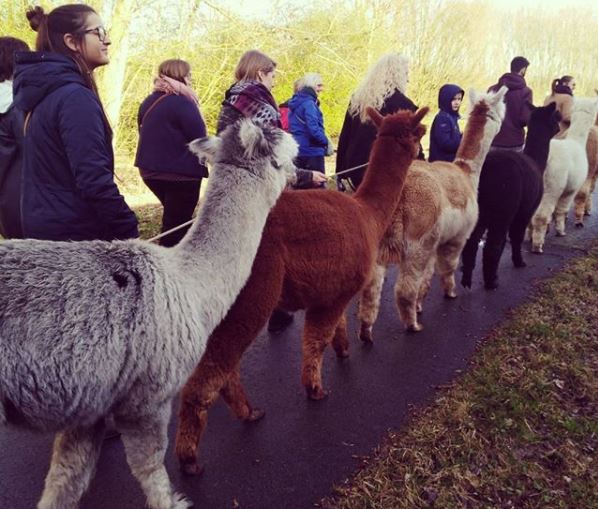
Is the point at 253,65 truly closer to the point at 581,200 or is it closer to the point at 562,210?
the point at 562,210

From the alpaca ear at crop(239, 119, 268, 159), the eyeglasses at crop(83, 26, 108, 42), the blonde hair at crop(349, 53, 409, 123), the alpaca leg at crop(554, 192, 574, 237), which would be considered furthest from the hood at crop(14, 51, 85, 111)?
the alpaca leg at crop(554, 192, 574, 237)

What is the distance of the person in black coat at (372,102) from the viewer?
391 cm

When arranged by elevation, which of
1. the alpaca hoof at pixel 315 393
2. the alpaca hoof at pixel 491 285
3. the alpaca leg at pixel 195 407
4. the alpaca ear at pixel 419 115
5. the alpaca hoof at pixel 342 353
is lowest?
the alpaca hoof at pixel 491 285

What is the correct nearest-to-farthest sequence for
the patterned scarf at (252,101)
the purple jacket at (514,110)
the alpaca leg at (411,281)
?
the patterned scarf at (252,101) < the alpaca leg at (411,281) < the purple jacket at (514,110)

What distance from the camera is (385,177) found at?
3113mm

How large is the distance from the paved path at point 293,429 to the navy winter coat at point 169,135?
1556 mm

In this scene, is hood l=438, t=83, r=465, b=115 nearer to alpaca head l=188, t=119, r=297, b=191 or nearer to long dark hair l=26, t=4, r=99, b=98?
alpaca head l=188, t=119, r=297, b=191

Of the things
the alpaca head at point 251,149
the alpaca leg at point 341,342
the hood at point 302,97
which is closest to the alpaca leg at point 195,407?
the alpaca head at point 251,149

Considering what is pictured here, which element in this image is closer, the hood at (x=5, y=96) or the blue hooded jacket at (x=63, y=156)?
the blue hooded jacket at (x=63, y=156)

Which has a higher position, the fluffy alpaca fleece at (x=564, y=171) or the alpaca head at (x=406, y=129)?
the alpaca head at (x=406, y=129)

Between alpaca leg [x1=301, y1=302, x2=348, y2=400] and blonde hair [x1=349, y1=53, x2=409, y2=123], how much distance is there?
181 cm

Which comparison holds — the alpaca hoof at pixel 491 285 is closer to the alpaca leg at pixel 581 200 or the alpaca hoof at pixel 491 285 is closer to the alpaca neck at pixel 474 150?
the alpaca neck at pixel 474 150

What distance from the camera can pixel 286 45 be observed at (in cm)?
900

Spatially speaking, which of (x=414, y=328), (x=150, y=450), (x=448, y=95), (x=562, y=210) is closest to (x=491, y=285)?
(x=414, y=328)
